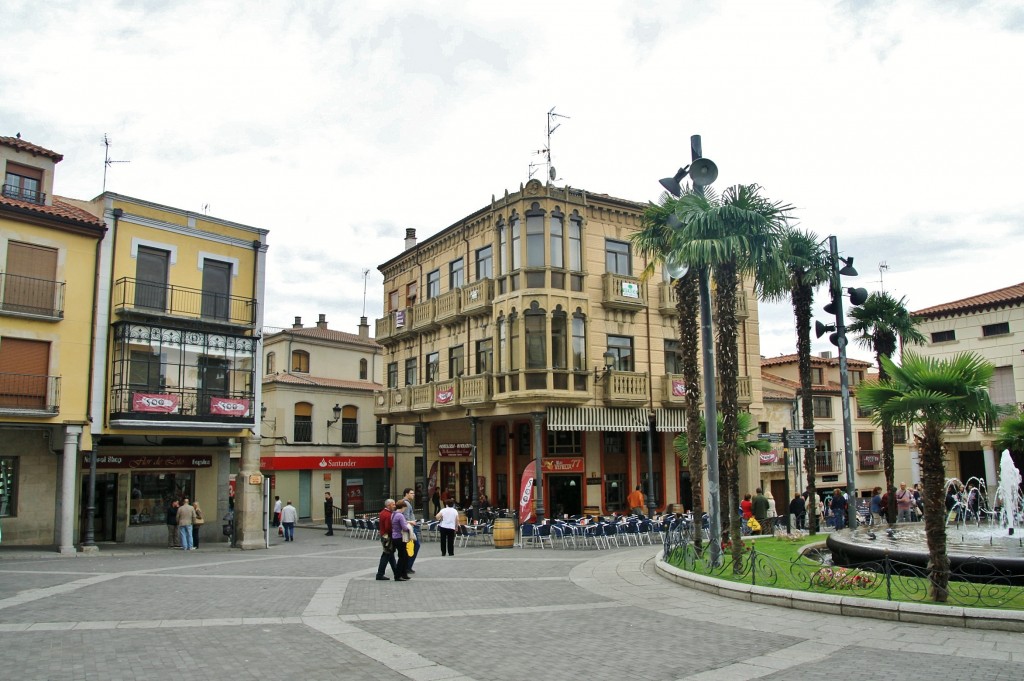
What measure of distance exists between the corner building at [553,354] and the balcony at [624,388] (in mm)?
61

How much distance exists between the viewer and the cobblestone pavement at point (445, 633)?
8734mm

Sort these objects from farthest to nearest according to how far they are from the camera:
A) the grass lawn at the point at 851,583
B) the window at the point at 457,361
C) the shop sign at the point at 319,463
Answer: the shop sign at the point at 319,463
the window at the point at 457,361
the grass lawn at the point at 851,583

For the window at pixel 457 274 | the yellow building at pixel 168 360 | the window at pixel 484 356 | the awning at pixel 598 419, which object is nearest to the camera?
the yellow building at pixel 168 360

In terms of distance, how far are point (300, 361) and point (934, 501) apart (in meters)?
39.3

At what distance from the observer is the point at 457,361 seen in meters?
34.2

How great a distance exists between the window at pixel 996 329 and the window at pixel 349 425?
110 feet

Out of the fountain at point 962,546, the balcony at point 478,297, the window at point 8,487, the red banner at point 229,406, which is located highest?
the balcony at point 478,297

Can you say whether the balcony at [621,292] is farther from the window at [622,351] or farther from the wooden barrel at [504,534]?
the wooden barrel at [504,534]

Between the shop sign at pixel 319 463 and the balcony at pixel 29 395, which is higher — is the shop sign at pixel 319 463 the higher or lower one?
the lower one

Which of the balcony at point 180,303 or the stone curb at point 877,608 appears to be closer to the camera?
the stone curb at point 877,608

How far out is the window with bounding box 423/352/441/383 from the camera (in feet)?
117

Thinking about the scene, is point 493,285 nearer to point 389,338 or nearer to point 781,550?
point 389,338

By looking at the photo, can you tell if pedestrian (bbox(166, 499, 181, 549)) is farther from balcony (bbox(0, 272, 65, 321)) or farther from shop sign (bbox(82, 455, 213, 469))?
balcony (bbox(0, 272, 65, 321))

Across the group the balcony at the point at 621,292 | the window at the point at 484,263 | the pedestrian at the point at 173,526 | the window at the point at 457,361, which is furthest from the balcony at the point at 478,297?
the pedestrian at the point at 173,526
